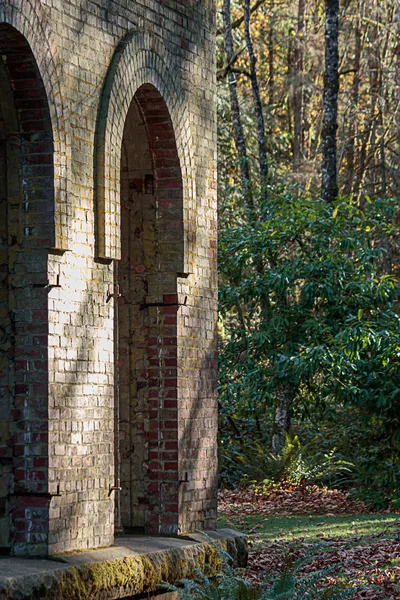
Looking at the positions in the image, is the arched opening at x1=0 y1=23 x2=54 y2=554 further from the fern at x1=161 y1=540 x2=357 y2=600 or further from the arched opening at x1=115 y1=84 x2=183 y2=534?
the arched opening at x1=115 y1=84 x2=183 y2=534

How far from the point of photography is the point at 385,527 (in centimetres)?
1174

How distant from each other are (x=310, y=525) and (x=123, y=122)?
617 cm

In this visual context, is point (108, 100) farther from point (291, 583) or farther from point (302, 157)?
point (302, 157)

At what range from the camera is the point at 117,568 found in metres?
7.09

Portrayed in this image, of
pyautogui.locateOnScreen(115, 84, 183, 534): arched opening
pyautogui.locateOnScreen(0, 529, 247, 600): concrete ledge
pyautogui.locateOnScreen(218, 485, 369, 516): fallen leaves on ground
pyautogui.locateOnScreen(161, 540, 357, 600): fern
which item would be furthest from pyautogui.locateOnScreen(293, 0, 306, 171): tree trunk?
pyautogui.locateOnScreen(161, 540, 357, 600): fern

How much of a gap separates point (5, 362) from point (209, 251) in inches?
102

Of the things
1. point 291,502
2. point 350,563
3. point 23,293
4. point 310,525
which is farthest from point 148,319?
point 291,502

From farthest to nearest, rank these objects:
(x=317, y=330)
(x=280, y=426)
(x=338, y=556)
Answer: (x=280, y=426) < (x=317, y=330) < (x=338, y=556)

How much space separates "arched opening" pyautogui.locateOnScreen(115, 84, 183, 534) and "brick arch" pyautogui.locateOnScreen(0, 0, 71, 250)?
141 cm

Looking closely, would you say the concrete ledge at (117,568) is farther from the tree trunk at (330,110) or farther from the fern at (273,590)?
the tree trunk at (330,110)

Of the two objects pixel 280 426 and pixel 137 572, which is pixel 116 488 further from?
pixel 280 426

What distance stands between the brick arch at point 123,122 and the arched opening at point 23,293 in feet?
2.17

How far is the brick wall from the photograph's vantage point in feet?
22.5

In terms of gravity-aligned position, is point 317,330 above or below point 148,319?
above
